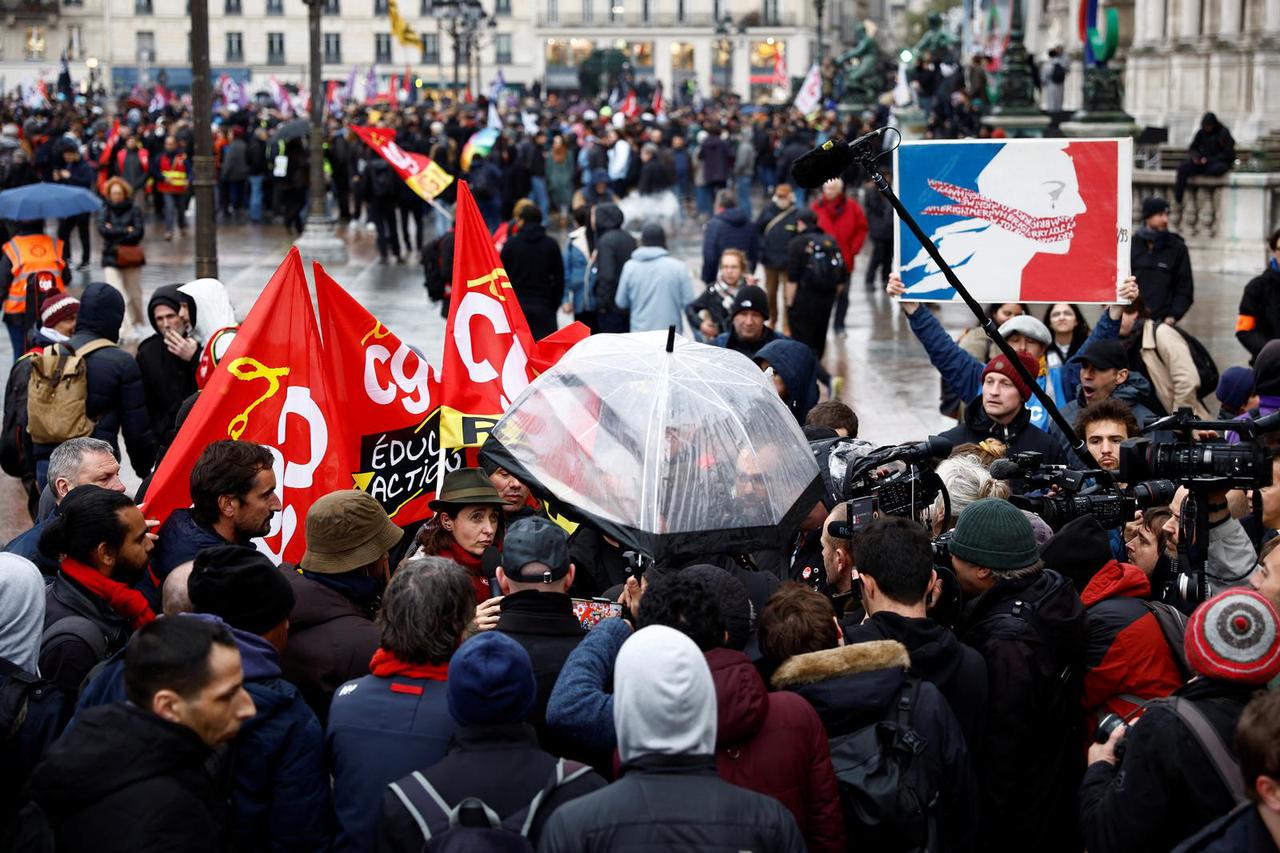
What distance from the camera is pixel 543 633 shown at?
4.80 m

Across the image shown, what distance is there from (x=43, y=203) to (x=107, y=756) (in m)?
12.6

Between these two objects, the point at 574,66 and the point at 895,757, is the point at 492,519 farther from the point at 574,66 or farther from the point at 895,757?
the point at 574,66

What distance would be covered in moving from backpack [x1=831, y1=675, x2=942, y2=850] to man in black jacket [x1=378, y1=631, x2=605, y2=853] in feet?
2.38

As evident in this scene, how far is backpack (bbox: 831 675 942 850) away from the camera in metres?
4.28

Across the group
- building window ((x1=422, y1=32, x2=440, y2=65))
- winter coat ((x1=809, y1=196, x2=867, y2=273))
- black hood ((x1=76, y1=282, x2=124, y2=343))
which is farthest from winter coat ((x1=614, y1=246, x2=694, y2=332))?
building window ((x1=422, y1=32, x2=440, y2=65))

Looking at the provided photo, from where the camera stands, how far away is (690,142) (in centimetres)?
4066

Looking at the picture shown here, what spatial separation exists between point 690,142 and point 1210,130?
70.2ft

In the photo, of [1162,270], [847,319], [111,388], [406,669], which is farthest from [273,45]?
[406,669]

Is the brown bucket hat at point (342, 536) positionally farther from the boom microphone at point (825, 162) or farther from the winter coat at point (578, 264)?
the winter coat at point (578, 264)

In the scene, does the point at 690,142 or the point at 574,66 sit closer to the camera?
the point at 690,142

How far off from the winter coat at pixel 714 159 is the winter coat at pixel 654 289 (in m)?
16.3

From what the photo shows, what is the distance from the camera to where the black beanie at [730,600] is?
14.5ft

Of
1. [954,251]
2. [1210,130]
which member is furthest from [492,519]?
[1210,130]

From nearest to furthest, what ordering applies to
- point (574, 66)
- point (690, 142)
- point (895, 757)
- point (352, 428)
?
point (895, 757)
point (352, 428)
point (690, 142)
point (574, 66)
